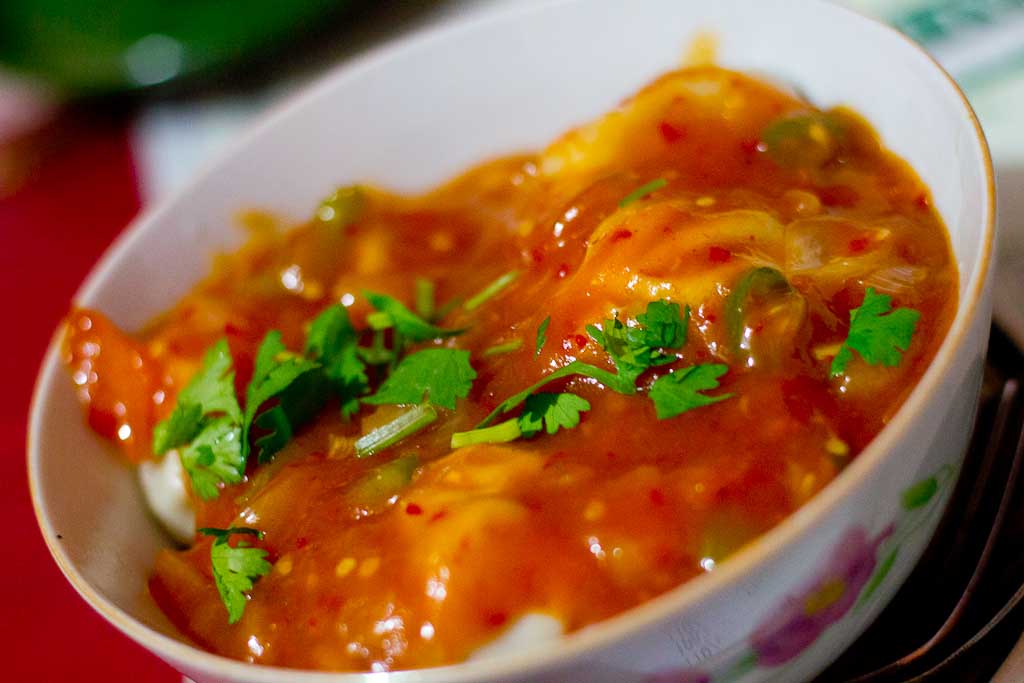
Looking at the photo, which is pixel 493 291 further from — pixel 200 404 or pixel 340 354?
pixel 200 404

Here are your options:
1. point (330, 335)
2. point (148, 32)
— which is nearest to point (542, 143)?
point (330, 335)

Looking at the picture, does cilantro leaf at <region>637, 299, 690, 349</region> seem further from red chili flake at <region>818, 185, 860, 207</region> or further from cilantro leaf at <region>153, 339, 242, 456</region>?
cilantro leaf at <region>153, 339, 242, 456</region>

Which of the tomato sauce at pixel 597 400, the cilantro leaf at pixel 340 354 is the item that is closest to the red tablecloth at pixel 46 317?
the tomato sauce at pixel 597 400

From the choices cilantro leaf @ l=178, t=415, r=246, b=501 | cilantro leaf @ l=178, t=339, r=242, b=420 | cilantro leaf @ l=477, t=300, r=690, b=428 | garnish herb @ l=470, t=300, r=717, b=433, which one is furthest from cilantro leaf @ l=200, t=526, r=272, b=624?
cilantro leaf @ l=477, t=300, r=690, b=428

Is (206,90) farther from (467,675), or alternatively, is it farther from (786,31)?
(467,675)

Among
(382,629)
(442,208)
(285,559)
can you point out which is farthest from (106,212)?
(382,629)
